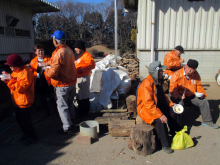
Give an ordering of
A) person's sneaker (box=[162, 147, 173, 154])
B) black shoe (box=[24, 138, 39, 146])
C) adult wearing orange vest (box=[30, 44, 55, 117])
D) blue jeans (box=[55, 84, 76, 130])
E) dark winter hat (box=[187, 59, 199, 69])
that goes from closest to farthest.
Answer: person's sneaker (box=[162, 147, 173, 154]) → black shoe (box=[24, 138, 39, 146]) → blue jeans (box=[55, 84, 76, 130]) → dark winter hat (box=[187, 59, 199, 69]) → adult wearing orange vest (box=[30, 44, 55, 117])

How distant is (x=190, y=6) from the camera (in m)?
7.63

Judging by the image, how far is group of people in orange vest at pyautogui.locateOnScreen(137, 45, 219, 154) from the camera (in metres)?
3.21

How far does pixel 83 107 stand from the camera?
4641 millimetres

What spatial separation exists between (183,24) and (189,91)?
15.1 feet

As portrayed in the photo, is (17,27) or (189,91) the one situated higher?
(17,27)

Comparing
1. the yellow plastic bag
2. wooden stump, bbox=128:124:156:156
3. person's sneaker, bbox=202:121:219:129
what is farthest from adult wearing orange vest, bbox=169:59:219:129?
wooden stump, bbox=128:124:156:156

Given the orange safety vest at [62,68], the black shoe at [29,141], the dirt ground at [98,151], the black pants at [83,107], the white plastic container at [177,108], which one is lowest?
the dirt ground at [98,151]

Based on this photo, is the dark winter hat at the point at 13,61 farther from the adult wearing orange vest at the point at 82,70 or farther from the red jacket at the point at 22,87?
the adult wearing orange vest at the point at 82,70

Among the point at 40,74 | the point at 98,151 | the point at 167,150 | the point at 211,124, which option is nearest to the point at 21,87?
the point at 40,74

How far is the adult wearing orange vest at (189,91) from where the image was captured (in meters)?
4.11

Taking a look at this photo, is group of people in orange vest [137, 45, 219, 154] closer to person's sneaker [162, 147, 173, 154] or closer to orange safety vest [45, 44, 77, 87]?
person's sneaker [162, 147, 173, 154]

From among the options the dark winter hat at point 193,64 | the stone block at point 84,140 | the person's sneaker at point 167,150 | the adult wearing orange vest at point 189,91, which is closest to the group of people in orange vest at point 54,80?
the stone block at point 84,140

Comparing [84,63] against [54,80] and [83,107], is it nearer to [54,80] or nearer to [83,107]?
[54,80]

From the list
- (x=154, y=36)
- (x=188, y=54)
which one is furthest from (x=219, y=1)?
(x=154, y=36)
